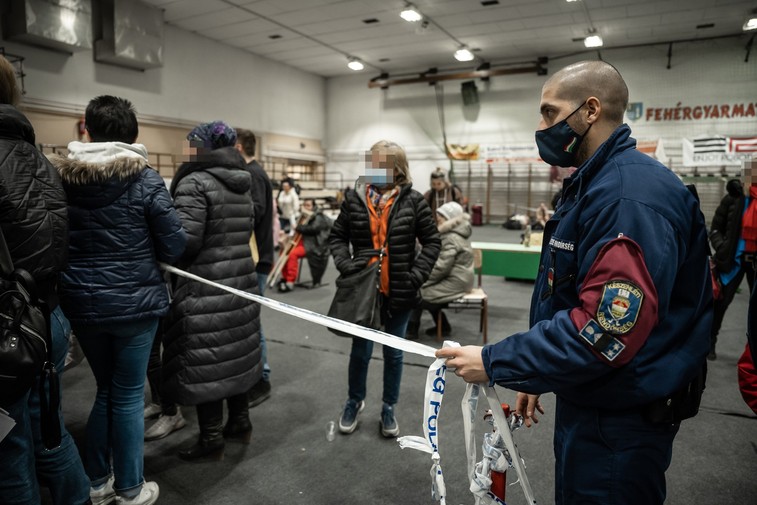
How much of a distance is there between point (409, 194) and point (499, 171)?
11.8m

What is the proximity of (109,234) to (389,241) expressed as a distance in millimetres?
1258

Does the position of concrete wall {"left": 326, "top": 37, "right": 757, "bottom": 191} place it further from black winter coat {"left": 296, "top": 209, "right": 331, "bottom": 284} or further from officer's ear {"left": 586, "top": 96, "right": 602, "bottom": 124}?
officer's ear {"left": 586, "top": 96, "right": 602, "bottom": 124}

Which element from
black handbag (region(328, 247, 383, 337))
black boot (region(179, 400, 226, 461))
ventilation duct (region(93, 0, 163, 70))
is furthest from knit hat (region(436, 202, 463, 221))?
ventilation duct (region(93, 0, 163, 70))

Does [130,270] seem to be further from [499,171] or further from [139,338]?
[499,171]

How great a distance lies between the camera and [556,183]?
12.8 meters

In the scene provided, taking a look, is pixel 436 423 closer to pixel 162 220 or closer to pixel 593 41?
pixel 162 220

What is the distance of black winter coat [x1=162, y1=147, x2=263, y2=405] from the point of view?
2.19 meters

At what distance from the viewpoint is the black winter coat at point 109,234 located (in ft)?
5.82

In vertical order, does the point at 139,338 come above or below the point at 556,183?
below

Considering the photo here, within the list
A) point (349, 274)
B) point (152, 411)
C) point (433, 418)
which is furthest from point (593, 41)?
point (433, 418)

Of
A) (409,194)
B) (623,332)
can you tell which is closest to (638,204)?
(623,332)

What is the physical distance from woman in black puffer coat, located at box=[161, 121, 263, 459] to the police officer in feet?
4.49

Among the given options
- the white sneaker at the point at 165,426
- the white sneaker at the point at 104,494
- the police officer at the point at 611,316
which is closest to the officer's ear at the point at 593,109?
the police officer at the point at 611,316

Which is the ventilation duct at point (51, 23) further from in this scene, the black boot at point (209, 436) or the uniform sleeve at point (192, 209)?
the black boot at point (209, 436)
